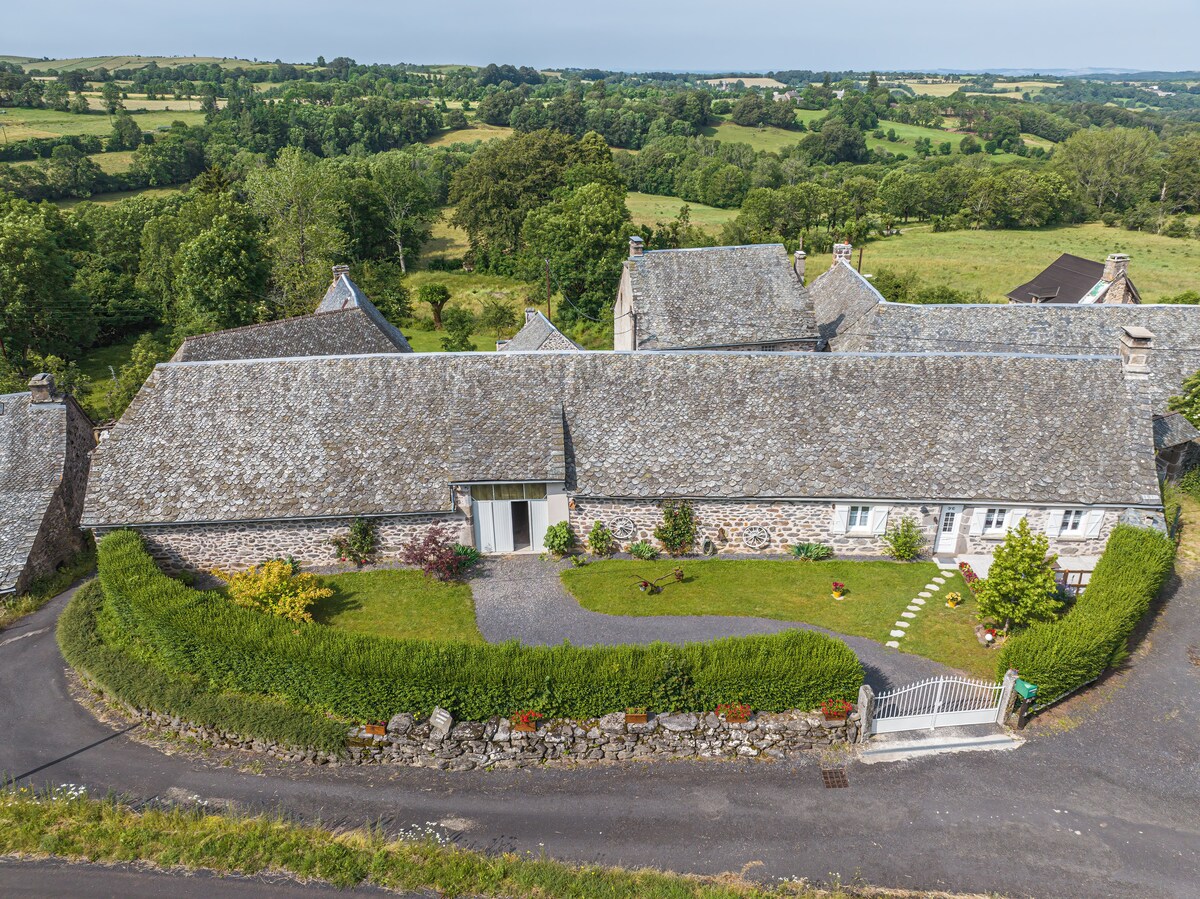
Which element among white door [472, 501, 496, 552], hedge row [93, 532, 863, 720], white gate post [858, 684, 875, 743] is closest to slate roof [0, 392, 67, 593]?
hedge row [93, 532, 863, 720]

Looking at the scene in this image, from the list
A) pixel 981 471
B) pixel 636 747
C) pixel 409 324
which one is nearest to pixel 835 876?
pixel 636 747

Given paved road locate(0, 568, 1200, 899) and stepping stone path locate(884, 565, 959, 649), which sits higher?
stepping stone path locate(884, 565, 959, 649)

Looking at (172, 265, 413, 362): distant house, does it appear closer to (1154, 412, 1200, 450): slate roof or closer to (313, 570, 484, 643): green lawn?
(313, 570, 484, 643): green lawn

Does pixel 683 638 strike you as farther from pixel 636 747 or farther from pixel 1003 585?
pixel 1003 585

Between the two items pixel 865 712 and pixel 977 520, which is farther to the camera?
pixel 977 520

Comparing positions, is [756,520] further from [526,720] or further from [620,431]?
[526,720]

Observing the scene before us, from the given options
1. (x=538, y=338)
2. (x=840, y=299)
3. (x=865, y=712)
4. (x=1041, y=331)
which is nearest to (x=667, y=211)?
(x=840, y=299)
